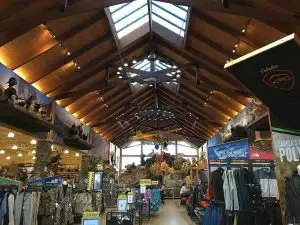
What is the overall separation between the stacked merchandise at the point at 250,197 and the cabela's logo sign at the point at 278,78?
1.97 metres

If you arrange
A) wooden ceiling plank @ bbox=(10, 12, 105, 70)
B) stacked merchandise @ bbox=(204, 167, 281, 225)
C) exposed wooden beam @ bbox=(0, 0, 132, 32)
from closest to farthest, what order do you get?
stacked merchandise @ bbox=(204, 167, 281, 225), exposed wooden beam @ bbox=(0, 0, 132, 32), wooden ceiling plank @ bbox=(10, 12, 105, 70)

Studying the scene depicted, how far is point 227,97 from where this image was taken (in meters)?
12.5

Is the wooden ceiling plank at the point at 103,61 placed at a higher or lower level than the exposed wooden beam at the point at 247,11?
higher

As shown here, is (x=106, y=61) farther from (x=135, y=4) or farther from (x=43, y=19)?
(x=43, y=19)

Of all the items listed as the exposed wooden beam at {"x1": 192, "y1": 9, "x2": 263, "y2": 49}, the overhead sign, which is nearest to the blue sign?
the overhead sign

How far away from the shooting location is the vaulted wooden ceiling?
5773mm

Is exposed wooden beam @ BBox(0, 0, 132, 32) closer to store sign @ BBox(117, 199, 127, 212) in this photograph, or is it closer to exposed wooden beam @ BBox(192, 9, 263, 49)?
exposed wooden beam @ BBox(192, 9, 263, 49)

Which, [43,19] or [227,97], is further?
[227,97]

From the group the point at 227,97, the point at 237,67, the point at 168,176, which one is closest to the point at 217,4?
the point at 237,67

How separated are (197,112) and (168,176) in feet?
28.9

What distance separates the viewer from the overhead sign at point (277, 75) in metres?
3.05

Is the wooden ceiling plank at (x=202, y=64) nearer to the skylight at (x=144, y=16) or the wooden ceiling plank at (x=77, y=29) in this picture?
the skylight at (x=144, y=16)

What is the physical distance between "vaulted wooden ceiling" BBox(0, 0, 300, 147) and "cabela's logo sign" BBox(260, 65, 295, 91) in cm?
274

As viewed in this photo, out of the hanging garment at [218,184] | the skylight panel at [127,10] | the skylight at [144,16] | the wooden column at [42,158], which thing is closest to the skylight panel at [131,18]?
the skylight at [144,16]
